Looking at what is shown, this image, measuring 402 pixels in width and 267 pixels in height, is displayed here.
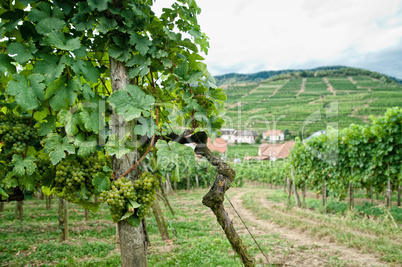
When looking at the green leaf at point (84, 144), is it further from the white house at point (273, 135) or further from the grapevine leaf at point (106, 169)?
the white house at point (273, 135)

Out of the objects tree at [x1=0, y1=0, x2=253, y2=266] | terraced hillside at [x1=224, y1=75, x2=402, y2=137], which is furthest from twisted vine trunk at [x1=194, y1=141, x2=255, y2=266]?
terraced hillside at [x1=224, y1=75, x2=402, y2=137]

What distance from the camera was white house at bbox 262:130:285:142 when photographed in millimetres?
53094

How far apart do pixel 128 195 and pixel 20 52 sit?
3.41 feet

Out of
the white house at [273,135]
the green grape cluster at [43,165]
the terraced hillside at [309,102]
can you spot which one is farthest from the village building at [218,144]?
the white house at [273,135]

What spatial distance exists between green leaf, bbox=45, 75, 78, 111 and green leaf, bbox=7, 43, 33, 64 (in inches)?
7.3

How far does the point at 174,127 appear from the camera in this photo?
77.3 inches

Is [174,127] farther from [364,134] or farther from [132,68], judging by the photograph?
[364,134]

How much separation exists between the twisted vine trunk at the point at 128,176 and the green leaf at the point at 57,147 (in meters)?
0.29

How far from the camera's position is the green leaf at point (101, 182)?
1.56 m

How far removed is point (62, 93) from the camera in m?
1.50

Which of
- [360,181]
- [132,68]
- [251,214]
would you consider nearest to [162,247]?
[132,68]

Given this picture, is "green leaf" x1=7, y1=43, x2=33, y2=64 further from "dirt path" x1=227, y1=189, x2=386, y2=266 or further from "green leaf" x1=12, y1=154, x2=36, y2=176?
"dirt path" x1=227, y1=189, x2=386, y2=266

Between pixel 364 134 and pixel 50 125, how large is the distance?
11.1 m

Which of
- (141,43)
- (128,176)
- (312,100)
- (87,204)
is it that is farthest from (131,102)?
(312,100)
